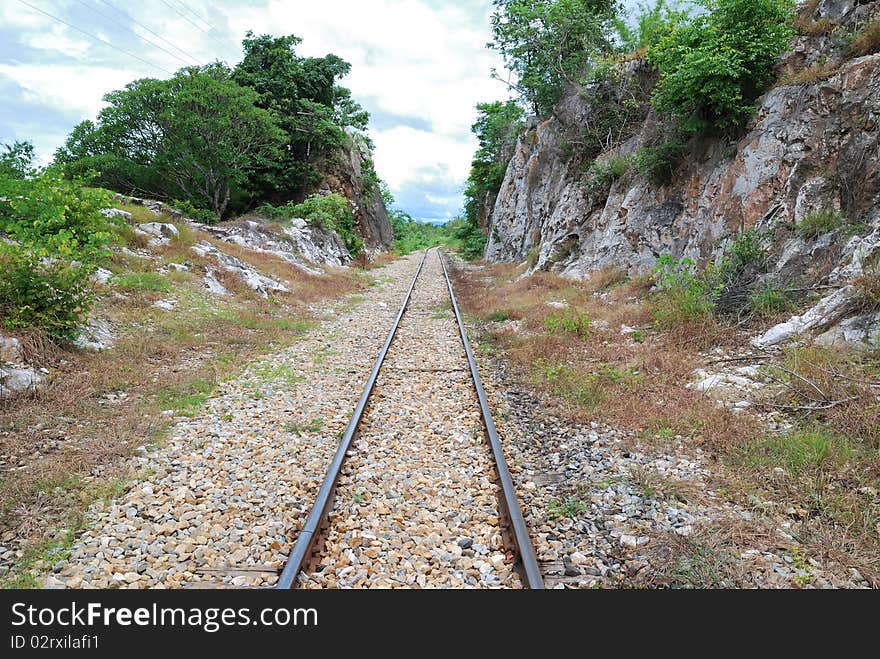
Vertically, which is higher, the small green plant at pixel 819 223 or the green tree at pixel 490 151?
the green tree at pixel 490 151

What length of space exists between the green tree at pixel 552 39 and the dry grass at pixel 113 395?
586 inches

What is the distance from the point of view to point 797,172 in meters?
8.70

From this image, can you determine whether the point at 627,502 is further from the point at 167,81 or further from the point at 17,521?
the point at 167,81

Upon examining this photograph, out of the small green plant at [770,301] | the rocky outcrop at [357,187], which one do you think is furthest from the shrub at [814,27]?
the rocky outcrop at [357,187]

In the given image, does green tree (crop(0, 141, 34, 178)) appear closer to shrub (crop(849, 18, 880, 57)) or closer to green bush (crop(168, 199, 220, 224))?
green bush (crop(168, 199, 220, 224))

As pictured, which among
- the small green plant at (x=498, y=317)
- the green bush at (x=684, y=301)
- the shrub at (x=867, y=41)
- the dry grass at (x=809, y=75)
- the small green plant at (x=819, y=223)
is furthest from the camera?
the small green plant at (x=498, y=317)

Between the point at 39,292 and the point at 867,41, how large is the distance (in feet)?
47.2

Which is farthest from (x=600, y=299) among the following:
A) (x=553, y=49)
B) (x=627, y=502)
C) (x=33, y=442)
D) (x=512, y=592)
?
(x=553, y=49)

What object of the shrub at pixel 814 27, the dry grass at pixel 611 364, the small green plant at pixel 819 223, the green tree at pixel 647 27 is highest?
the green tree at pixel 647 27

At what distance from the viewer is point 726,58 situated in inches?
370

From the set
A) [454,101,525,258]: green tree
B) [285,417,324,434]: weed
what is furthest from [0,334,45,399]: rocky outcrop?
[454,101,525,258]: green tree

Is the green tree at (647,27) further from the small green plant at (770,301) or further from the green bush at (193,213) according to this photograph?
the green bush at (193,213)

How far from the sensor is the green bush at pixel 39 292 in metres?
6.34

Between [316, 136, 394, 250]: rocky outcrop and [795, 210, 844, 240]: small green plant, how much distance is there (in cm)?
2561
